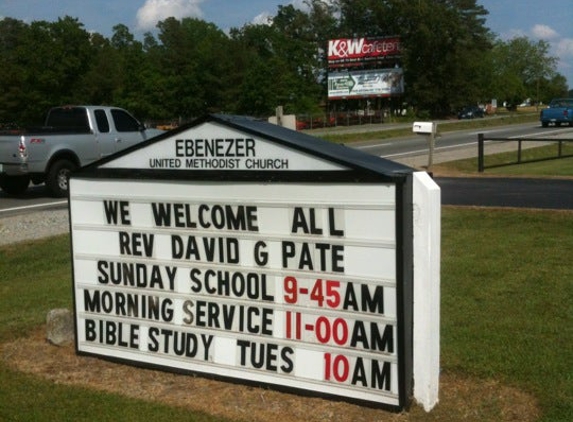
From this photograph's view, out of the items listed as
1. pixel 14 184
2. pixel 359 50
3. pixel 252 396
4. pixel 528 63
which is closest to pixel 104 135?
pixel 14 184

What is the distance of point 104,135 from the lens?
1920cm

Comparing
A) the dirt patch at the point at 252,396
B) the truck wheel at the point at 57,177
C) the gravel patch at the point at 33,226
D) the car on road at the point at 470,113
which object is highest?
the car on road at the point at 470,113

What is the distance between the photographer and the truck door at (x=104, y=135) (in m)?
19.1

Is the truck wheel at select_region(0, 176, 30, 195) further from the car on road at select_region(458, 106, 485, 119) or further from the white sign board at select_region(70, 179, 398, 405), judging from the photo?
the car on road at select_region(458, 106, 485, 119)

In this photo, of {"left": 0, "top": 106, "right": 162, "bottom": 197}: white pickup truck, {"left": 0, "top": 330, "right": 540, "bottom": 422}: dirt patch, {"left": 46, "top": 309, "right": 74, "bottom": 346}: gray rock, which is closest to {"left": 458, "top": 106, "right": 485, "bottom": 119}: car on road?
{"left": 0, "top": 106, "right": 162, "bottom": 197}: white pickup truck

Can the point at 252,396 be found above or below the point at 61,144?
below

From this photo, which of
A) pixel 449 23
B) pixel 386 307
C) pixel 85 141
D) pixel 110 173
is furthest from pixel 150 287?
pixel 449 23

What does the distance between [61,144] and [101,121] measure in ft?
4.14

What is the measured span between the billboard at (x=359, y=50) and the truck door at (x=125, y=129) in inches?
2757

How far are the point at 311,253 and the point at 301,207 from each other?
283mm

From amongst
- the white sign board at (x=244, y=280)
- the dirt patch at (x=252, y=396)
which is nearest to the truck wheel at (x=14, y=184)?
the dirt patch at (x=252, y=396)

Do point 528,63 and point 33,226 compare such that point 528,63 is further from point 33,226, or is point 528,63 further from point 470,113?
point 33,226

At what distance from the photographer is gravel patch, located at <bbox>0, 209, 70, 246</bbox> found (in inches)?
488

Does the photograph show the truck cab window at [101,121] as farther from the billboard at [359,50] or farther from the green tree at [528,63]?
the green tree at [528,63]
